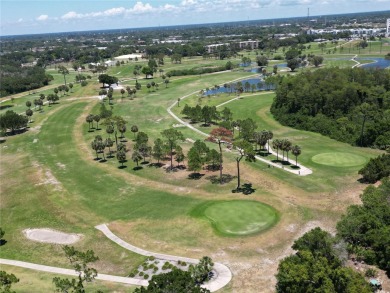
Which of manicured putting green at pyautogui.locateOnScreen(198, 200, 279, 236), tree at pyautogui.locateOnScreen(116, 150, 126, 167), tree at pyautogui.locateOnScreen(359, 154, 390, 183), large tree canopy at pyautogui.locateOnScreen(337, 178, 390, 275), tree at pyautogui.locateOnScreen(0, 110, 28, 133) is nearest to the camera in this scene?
large tree canopy at pyautogui.locateOnScreen(337, 178, 390, 275)

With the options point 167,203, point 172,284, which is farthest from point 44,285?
point 167,203

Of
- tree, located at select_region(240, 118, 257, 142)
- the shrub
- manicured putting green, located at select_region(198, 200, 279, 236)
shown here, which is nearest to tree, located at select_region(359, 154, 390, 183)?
manicured putting green, located at select_region(198, 200, 279, 236)

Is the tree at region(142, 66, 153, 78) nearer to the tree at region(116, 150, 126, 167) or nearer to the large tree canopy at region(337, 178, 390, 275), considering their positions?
the tree at region(116, 150, 126, 167)

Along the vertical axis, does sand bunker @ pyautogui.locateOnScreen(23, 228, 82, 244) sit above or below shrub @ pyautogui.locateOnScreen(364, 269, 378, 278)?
below

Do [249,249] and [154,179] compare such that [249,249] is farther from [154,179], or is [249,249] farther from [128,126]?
[128,126]

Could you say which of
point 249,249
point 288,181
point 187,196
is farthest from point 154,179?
point 249,249
